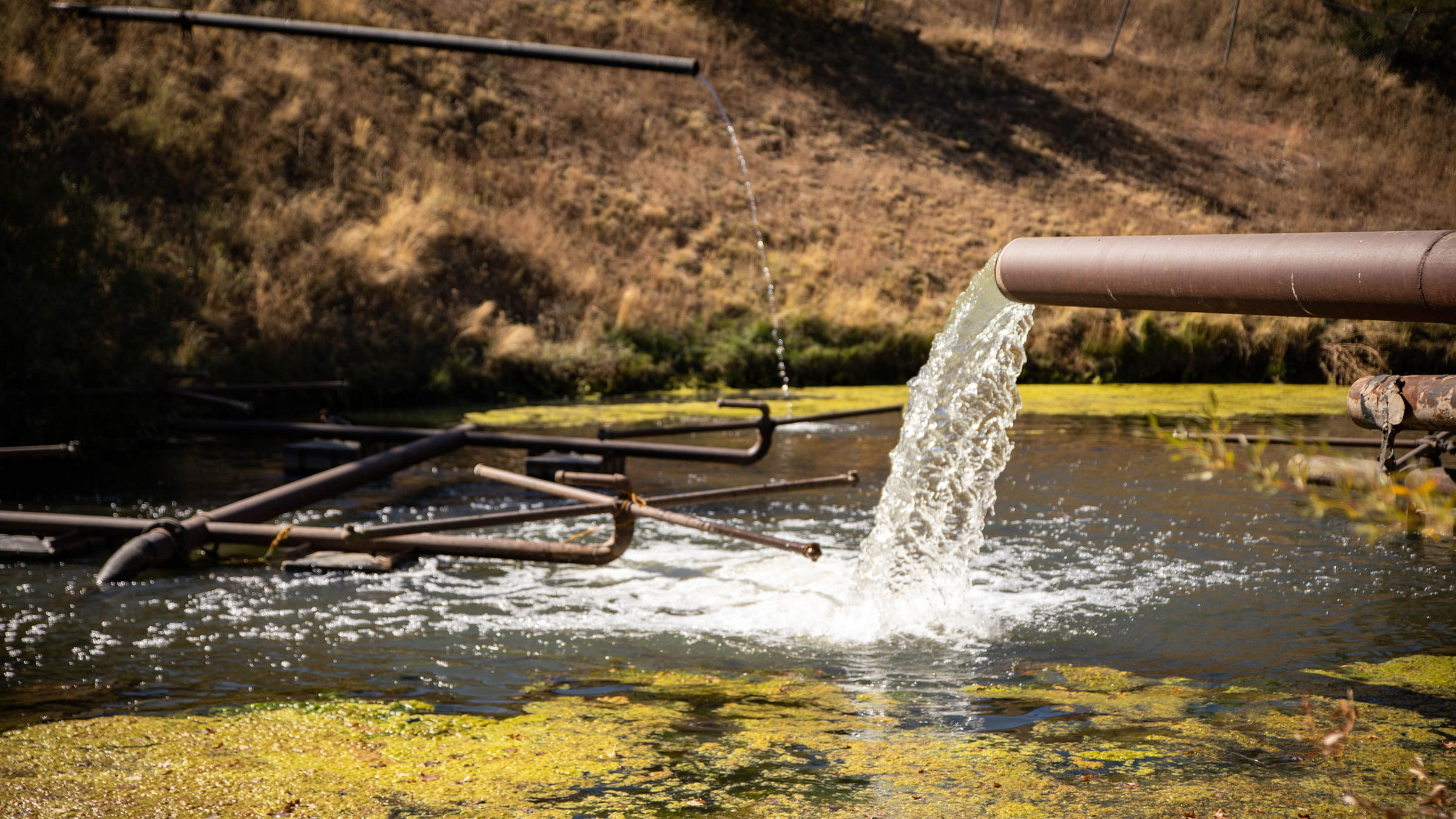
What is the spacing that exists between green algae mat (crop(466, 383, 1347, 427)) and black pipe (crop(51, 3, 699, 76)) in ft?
22.3

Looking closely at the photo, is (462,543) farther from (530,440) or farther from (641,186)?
(641,186)

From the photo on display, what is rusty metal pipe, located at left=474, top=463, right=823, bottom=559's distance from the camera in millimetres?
4562

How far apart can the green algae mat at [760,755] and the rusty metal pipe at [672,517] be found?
51cm

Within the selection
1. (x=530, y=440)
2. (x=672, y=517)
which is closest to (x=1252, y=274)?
(x=672, y=517)

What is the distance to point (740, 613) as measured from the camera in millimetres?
5426

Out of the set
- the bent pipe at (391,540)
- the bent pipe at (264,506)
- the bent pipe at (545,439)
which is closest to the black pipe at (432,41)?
the bent pipe at (391,540)

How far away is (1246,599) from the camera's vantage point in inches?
220

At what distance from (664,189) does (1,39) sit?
416 inches

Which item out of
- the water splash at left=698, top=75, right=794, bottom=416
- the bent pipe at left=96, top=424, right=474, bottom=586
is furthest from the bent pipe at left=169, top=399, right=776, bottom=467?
the water splash at left=698, top=75, right=794, bottom=416

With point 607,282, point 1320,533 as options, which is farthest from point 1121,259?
point 607,282

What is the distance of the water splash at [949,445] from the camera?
5.35 metres

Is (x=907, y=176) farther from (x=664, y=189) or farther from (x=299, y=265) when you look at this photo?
(x=299, y=265)

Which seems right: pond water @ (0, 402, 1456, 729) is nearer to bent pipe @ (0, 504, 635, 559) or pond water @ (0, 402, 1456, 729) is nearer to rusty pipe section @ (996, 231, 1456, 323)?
bent pipe @ (0, 504, 635, 559)

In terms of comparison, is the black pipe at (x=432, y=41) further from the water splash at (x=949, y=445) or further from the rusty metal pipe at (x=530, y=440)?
the rusty metal pipe at (x=530, y=440)
